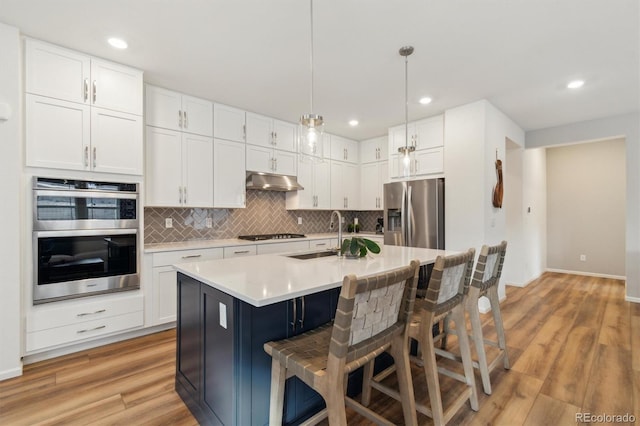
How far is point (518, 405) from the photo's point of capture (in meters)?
1.90

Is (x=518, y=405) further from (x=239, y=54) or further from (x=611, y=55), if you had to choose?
(x=239, y=54)

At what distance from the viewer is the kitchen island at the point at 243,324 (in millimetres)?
1439

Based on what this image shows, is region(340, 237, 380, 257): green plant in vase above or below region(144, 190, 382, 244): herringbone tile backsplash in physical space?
below

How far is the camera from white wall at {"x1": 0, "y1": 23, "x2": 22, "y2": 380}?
2154mm

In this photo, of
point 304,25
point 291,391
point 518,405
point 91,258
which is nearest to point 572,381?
point 518,405

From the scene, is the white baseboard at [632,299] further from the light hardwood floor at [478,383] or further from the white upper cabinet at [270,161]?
the white upper cabinet at [270,161]

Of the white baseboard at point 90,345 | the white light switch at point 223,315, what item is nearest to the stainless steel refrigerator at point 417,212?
the white light switch at point 223,315

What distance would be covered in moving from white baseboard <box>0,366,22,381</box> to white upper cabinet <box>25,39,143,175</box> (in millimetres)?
1539

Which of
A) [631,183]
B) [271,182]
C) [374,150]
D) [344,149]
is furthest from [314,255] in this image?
[631,183]

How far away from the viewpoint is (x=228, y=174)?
148 inches

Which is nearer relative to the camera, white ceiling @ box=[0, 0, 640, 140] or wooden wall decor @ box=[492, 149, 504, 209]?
white ceiling @ box=[0, 0, 640, 140]

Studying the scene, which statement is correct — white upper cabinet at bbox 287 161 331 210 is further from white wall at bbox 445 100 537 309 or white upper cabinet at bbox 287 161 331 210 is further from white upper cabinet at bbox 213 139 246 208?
white wall at bbox 445 100 537 309

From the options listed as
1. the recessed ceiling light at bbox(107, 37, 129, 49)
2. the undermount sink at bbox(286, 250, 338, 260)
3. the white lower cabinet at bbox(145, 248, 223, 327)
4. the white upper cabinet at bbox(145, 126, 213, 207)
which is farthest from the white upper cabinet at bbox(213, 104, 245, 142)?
the undermount sink at bbox(286, 250, 338, 260)

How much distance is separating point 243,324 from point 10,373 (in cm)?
213
